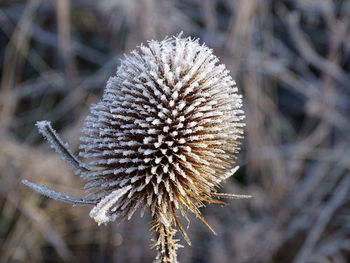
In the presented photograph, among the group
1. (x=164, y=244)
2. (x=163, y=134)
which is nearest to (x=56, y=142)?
(x=163, y=134)

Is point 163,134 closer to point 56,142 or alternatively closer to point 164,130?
point 164,130

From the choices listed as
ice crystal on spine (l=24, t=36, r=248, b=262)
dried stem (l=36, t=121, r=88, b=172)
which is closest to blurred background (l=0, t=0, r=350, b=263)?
ice crystal on spine (l=24, t=36, r=248, b=262)

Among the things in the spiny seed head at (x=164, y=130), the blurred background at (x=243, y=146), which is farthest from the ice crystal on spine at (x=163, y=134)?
the blurred background at (x=243, y=146)

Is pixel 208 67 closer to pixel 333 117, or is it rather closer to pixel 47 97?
pixel 333 117

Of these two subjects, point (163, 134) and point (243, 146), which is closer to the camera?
point (163, 134)

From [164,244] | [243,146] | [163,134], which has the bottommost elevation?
[164,244]

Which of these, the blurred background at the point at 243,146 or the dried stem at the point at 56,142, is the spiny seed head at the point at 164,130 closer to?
the dried stem at the point at 56,142
